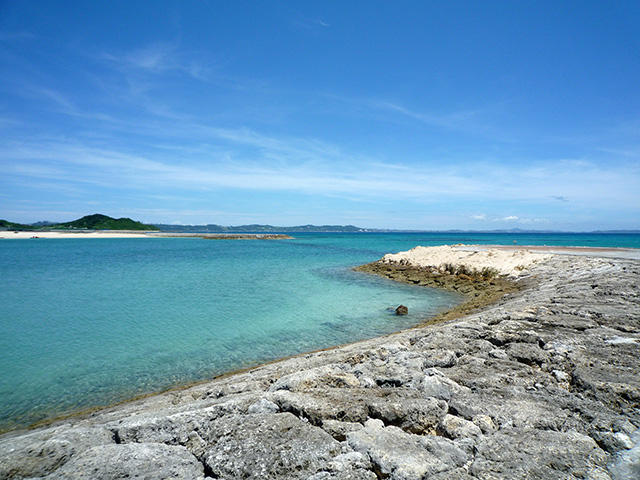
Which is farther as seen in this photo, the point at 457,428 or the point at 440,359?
the point at 440,359

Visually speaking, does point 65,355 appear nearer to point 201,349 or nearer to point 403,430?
point 201,349

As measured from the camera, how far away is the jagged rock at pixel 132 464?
2.65 meters

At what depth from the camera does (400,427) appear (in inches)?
136

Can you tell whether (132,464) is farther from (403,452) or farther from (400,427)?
(400,427)

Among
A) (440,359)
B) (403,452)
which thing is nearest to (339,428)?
(403,452)

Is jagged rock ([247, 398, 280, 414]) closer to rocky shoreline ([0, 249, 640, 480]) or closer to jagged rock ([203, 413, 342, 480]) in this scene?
rocky shoreline ([0, 249, 640, 480])

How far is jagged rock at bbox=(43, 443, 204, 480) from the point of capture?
2.65 metres

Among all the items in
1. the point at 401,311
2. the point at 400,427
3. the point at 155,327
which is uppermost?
the point at 400,427

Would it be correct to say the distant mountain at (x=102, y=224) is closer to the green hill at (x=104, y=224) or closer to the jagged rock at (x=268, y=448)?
the green hill at (x=104, y=224)

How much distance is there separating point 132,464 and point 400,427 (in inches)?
97.7

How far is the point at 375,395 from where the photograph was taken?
13.2ft

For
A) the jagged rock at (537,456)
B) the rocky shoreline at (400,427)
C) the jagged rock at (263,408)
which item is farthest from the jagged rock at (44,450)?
the jagged rock at (537,456)

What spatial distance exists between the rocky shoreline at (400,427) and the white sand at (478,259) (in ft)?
55.6

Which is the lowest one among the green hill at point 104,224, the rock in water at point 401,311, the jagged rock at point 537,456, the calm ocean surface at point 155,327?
the calm ocean surface at point 155,327
